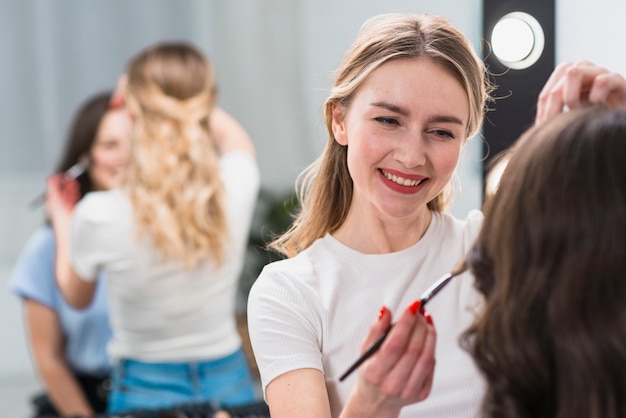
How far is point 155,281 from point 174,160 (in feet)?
0.89

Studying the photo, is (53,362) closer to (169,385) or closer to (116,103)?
(169,385)

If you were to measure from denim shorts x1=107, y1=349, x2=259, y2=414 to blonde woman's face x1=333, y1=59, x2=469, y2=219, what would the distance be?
1.07m

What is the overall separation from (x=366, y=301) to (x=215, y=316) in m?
1.12

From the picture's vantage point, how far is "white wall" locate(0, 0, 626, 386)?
13.3ft

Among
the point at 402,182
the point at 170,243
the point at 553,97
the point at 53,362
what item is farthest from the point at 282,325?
the point at 53,362

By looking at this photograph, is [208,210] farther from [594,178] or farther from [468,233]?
[594,178]

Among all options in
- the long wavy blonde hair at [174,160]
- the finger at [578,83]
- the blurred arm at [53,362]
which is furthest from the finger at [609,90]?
the blurred arm at [53,362]

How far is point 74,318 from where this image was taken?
2.46 m

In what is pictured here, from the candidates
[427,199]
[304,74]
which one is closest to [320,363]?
[427,199]

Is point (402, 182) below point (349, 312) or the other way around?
the other way around

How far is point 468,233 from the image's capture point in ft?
3.78

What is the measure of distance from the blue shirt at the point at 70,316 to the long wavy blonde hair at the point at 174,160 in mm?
509

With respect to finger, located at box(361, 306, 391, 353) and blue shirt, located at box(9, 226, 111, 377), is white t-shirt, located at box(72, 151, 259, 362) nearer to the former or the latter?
blue shirt, located at box(9, 226, 111, 377)

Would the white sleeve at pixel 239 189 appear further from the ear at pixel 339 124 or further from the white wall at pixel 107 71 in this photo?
the white wall at pixel 107 71
